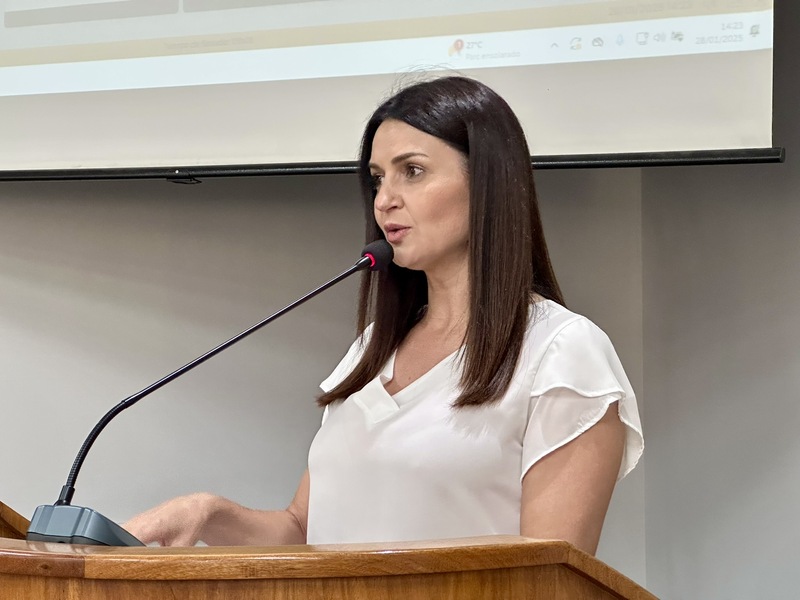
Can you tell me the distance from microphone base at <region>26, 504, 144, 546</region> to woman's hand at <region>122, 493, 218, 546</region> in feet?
1.19

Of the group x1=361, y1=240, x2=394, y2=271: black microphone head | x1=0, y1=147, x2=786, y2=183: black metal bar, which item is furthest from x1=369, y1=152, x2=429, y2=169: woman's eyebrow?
x1=0, y1=147, x2=786, y2=183: black metal bar

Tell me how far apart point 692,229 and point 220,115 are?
0.99 m

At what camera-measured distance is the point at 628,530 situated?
2.04 meters

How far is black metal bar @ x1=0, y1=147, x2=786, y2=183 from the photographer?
1.62 meters

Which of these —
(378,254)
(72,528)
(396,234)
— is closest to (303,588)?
(72,528)

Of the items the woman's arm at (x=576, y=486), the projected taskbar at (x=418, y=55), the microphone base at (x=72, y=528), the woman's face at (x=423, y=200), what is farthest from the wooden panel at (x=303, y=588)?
the projected taskbar at (x=418, y=55)

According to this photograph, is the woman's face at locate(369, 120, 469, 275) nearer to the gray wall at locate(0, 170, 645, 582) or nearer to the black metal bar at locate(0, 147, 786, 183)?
the black metal bar at locate(0, 147, 786, 183)

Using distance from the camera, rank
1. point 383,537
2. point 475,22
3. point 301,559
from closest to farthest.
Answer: point 301,559
point 383,537
point 475,22

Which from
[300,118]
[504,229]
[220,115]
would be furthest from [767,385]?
[220,115]

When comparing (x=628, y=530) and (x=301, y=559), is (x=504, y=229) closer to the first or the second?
(x=301, y=559)

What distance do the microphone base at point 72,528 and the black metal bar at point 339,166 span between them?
3.72 ft

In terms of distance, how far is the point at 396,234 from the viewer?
4.49 feet

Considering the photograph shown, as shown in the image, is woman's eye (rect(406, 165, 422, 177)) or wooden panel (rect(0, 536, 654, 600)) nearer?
wooden panel (rect(0, 536, 654, 600))

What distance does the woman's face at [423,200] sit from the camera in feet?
4.42
